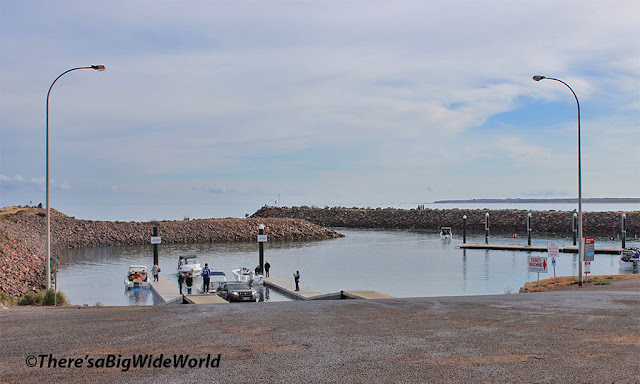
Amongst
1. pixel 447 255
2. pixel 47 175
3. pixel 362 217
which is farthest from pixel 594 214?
pixel 47 175

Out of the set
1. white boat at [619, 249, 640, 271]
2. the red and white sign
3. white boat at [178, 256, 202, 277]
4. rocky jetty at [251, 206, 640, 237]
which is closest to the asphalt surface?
the red and white sign

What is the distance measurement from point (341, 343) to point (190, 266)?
111 feet

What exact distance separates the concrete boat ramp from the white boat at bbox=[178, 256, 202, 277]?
14.3 feet

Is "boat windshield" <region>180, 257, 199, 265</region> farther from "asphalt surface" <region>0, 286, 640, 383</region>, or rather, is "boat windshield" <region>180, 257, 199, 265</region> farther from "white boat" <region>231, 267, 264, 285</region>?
"asphalt surface" <region>0, 286, 640, 383</region>

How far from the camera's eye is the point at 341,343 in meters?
10.9

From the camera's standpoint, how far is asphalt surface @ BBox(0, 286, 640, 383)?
866cm

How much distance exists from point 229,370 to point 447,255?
176 feet

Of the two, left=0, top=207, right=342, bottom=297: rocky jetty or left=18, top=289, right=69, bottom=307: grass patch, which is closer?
left=18, top=289, right=69, bottom=307: grass patch

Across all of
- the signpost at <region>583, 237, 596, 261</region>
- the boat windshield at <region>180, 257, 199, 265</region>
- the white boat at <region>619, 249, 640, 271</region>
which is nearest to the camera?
the signpost at <region>583, 237, 596, 261</region>

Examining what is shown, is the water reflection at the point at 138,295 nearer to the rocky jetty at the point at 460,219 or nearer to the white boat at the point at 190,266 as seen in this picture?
the white boat at the point at 190,266

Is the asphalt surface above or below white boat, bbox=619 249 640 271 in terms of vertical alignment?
above

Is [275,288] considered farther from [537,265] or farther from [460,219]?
[460,219]

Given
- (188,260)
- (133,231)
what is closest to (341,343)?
(188,260)

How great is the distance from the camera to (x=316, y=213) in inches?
5118
